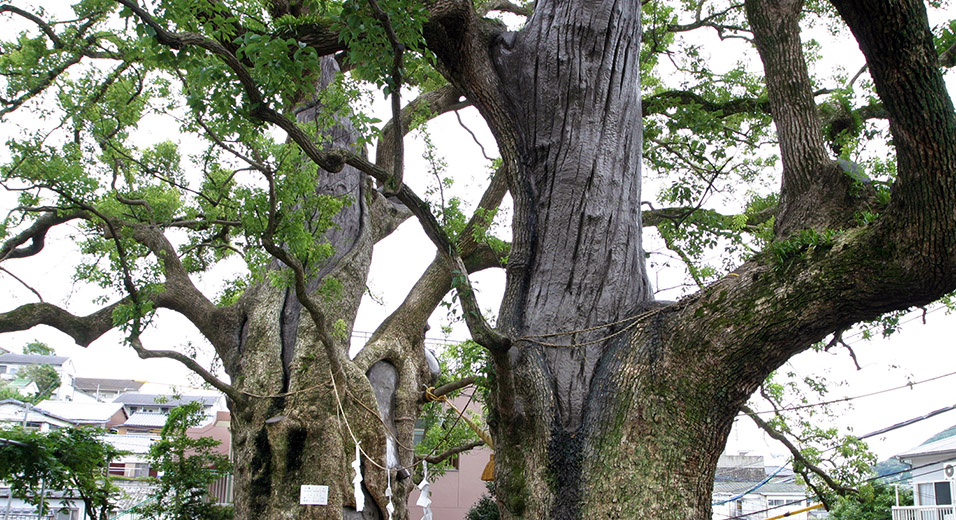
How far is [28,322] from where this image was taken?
703 cm

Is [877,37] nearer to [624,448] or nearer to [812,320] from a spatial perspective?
[812,320]

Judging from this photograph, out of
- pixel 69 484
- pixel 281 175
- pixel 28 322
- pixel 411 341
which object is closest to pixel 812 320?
pixel 281 175

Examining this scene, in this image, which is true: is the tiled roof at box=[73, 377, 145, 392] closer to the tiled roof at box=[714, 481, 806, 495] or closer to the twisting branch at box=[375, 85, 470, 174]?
the tiled roof at box=[714, 481, 806, 495]

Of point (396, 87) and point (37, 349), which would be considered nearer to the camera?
point (396, 87)

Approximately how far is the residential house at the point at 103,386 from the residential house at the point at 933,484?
182 ft

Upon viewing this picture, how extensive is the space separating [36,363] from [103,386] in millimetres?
6337

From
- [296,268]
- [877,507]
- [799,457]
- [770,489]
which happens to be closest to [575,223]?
[296,268]

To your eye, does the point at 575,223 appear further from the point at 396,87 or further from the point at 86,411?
the point at 86,411

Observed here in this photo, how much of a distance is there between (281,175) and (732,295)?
12.7ft

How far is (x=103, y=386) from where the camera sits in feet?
189

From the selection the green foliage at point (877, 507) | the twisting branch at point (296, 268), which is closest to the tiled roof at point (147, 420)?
the green foliage at point (877, 507)

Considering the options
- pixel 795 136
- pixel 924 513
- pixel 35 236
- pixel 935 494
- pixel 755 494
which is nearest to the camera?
pixel 795 136

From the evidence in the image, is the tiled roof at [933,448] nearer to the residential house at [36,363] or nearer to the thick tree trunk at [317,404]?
the thick tree trunk at [317,404]

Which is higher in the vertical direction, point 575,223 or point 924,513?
point 575,223
